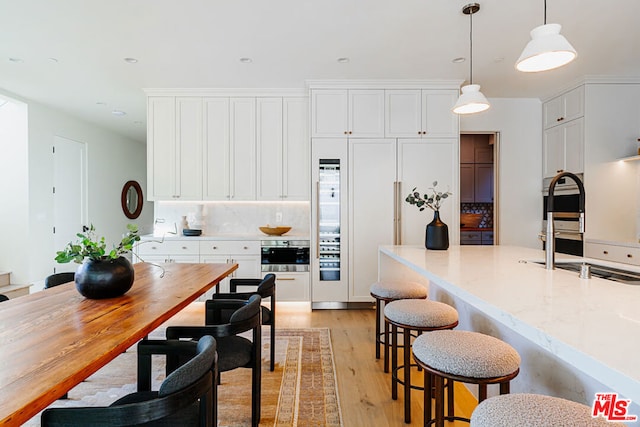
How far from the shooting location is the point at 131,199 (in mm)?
7449

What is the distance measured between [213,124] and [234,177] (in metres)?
0.75

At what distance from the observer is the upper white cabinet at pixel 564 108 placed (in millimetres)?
4090

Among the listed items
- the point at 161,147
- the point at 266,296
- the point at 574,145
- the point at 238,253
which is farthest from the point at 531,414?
the point at 161,147

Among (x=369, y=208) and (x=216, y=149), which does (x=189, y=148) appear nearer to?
(x=216, y=149)

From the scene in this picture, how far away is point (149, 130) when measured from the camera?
14.7 ft

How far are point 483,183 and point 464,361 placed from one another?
5.93 m

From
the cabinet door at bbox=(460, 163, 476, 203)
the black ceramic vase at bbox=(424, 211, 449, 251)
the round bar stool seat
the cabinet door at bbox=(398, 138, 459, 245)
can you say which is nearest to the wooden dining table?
the round bar stool seat

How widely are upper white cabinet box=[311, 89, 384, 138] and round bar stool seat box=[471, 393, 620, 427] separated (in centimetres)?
355

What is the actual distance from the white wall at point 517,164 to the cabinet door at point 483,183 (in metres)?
1.70

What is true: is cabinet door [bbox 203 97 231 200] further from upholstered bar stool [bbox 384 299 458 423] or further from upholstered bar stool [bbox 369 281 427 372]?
upholstered bar stool [bbox 384 299 458 423]

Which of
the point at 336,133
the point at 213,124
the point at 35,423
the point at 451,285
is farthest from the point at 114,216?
the point at 451,285

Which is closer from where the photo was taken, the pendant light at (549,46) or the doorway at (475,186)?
the pendant light at (549,46)

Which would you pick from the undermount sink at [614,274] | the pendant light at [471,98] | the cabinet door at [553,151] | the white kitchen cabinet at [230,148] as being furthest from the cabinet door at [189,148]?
the cabinet door at [553,151]

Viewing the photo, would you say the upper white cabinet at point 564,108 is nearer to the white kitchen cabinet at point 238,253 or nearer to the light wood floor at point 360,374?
the light wood floor at point 360,374
